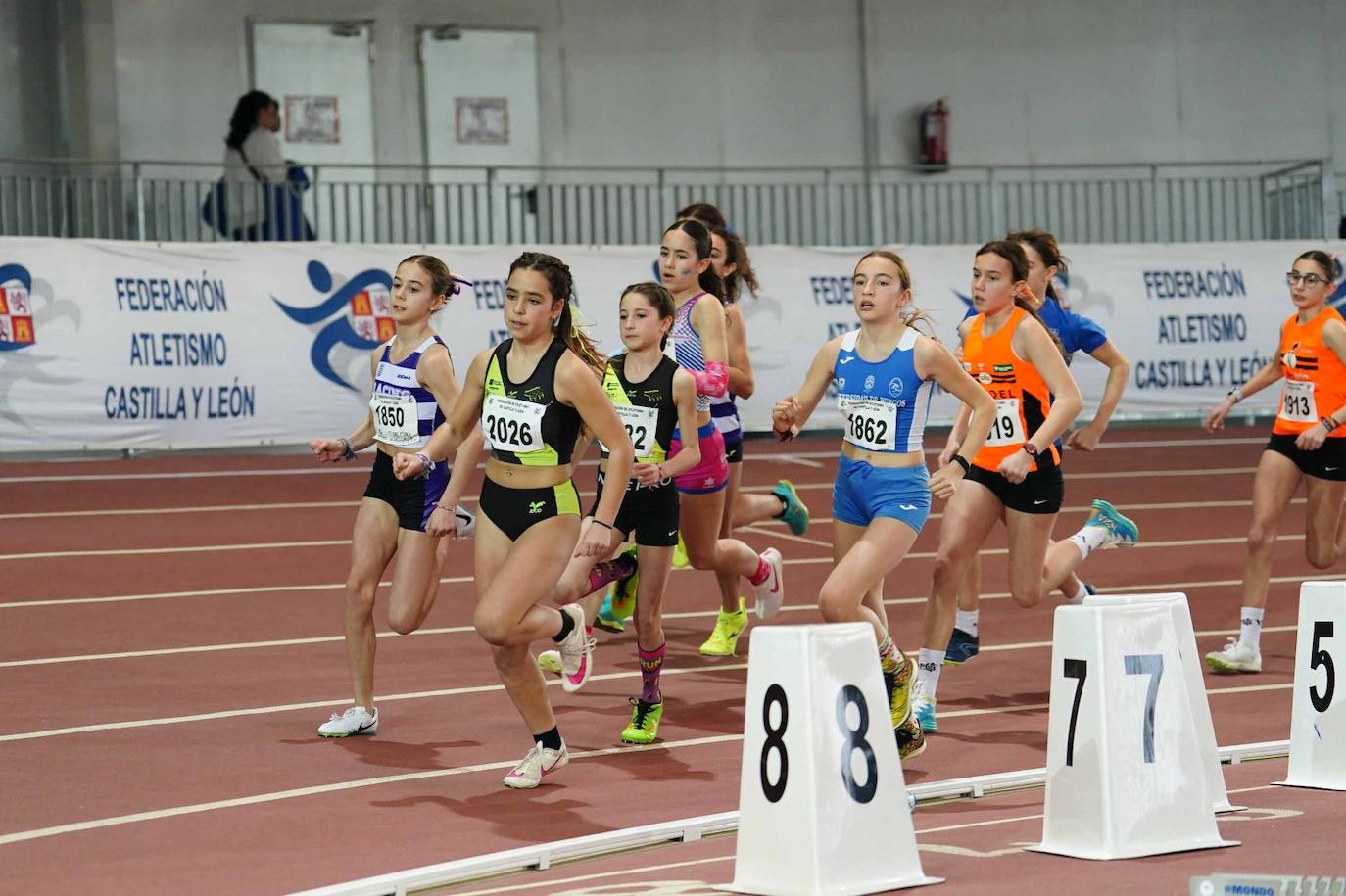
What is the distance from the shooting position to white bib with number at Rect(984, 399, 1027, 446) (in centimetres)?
807

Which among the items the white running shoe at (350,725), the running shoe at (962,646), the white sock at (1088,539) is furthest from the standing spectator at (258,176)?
the white running shoe at (350,725)

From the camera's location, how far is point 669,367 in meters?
7.77

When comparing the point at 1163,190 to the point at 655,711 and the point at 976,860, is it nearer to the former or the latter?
the point at 655,711

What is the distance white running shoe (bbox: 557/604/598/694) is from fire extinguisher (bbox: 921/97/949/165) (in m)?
17.7

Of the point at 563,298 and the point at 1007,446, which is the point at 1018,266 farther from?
the point at 563,298

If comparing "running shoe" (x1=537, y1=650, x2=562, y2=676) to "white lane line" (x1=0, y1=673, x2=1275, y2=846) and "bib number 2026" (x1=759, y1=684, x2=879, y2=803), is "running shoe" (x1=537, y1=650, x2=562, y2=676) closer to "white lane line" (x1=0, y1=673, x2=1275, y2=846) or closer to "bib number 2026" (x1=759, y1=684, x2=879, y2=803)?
"white lane line" (x1=0, y1=673, x2=1275, y2=846)

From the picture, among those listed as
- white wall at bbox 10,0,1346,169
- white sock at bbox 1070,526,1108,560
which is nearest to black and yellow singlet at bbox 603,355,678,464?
white sock at bbox 1070,526,1108,560

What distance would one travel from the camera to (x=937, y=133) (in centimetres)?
2425

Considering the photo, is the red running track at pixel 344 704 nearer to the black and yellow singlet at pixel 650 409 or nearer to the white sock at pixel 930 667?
the white sock at pixel 930 667

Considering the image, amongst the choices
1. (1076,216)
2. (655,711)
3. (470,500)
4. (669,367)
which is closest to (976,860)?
(655,711)

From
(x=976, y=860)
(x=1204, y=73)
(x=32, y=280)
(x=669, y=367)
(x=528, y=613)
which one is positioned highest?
(x=1204, y=73)

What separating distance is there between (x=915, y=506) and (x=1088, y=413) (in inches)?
571

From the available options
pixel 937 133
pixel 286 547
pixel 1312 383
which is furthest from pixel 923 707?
pixel 937 133

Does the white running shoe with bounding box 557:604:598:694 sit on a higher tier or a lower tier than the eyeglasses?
lower
